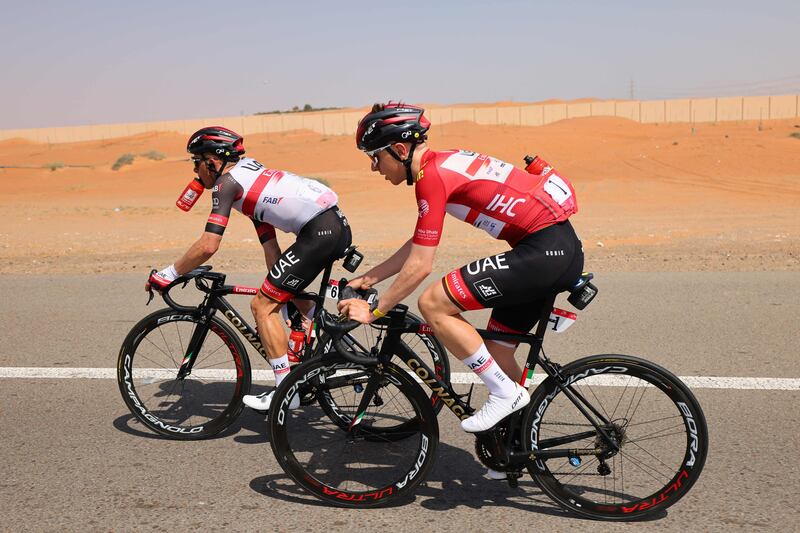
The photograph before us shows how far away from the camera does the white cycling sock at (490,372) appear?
12.0 ft

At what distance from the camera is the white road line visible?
5461mm

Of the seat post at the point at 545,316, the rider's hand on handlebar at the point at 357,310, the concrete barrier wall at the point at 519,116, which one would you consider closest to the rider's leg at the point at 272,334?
the rider's hand on handlebar at the point at 357,310

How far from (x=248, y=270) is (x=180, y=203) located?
18.7 ft

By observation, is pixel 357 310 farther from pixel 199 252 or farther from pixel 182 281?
pixel 182 281

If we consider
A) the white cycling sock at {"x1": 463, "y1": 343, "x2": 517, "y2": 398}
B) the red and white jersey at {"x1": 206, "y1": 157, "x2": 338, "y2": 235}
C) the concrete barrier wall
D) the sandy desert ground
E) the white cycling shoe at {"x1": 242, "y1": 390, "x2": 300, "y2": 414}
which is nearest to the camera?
the white cycling sock at {"x1": 463, "y1": 343, "x2": 517, "y2": 398}

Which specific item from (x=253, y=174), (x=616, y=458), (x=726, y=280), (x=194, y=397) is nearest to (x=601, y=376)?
(x=616, y=458)

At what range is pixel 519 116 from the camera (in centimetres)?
7838

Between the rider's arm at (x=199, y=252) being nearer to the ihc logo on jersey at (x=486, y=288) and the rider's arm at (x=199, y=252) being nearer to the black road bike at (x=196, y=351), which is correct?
the black road bike at (x=196, y=351)

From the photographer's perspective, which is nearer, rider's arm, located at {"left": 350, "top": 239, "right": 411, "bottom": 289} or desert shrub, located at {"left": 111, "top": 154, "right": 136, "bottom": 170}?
rider's arm, located at {"left": 350, "top": 239, "right": 411, "bottom": 289}

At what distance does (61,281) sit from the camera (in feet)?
32.5

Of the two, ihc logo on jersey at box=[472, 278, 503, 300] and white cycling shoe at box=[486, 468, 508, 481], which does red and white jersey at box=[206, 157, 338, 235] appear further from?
white cycling shoe at box=[486, 468, 508, 481]

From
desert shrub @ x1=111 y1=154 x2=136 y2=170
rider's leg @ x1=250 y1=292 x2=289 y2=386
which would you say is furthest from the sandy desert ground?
rider's leg @ x1=250 y1=292 x2=289 y2=386

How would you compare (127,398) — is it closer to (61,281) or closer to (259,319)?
(259,319)

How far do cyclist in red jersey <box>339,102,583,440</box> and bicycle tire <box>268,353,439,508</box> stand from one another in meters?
0.29
